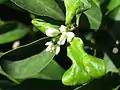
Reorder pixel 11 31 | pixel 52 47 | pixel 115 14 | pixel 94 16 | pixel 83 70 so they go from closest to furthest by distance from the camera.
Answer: pixel 83 70
pixel 52 47
pixel 94 16
pixel 115 14
pixel 11 31

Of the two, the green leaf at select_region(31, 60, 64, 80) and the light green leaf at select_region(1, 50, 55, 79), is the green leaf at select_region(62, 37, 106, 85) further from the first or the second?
the green leaf at select_region(31, 60, 64, 80)

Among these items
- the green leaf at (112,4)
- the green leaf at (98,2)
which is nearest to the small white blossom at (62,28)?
the green leaf at (98,2)

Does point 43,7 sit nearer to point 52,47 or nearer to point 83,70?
point 52,47

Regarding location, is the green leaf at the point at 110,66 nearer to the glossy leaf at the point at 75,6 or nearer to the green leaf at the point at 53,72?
the green leaf at the point at 53,72

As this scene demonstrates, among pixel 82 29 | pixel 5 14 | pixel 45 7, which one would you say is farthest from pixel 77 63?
pixel 5 14

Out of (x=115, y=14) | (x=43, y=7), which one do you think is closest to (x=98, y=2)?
(x=115, y=14)

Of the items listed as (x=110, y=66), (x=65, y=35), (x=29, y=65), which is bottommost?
(x=110, y=66)

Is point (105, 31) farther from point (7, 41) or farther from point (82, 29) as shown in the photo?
point (7, 41)
